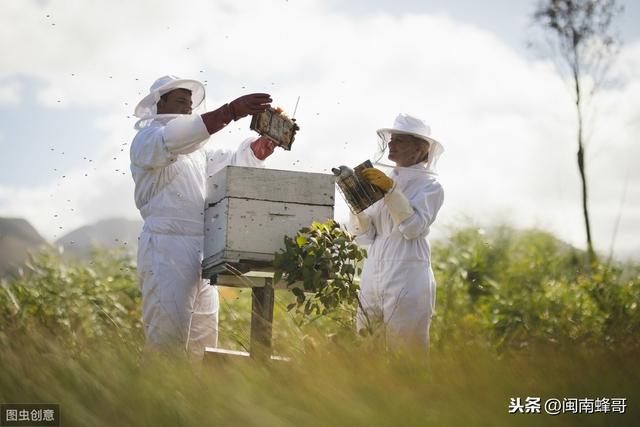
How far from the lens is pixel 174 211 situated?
6973 mm

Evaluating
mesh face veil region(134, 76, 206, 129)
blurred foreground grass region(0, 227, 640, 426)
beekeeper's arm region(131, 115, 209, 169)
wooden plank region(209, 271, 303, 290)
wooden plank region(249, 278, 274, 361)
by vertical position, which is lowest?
blurred foreground grass region(0, 227, 640, 426)

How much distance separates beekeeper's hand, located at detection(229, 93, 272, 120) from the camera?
6.61 meters

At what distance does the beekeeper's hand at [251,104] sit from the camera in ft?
21.7

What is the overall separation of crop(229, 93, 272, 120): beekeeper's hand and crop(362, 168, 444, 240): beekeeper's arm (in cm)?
81

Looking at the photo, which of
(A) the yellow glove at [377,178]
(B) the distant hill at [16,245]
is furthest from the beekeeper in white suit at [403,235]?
(B) the distant hill at [16,245]

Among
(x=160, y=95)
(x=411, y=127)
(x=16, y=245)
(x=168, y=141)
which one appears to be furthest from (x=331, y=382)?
(x=16, y=245)

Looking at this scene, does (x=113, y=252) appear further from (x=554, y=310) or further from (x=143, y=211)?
(x=143, y=211)

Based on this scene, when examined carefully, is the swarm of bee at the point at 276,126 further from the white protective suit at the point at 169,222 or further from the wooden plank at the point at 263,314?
the wooden plank at the point at 263,314

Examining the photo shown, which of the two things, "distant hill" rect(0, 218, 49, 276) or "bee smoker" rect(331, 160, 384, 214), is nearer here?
"bee smoker" rect(331, 160, 384, 214)

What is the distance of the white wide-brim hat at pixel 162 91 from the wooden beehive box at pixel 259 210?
3.12 ft

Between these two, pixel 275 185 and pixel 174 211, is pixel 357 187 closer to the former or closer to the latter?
pixel 275 185

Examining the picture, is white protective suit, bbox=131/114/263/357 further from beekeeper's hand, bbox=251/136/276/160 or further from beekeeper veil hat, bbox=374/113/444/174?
beekeeper veil hat, bbox=374/113/444/174

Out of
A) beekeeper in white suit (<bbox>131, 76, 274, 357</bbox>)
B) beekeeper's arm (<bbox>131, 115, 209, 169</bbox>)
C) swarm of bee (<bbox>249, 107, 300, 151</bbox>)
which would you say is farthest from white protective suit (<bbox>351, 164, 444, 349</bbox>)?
beekeeper's arm (<bbox>131, 115, 209, 169</bbox>)

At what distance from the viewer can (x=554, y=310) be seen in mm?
11594
